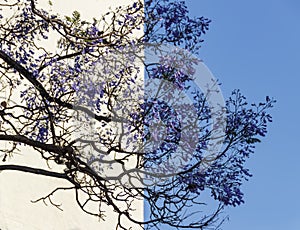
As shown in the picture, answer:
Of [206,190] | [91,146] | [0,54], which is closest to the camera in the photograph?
[0,54]

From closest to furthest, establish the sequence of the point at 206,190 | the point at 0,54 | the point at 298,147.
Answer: the point at 0,54
the point at 206,190
the point at 298,147

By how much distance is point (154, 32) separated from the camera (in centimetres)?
187

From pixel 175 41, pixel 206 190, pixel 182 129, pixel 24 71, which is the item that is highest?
pixel 175 41

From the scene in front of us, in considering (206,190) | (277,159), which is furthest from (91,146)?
(277,159)

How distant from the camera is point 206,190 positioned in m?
1.78

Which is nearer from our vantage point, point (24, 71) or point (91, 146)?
point (24, 71)

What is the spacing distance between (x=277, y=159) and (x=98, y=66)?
36.8 inches

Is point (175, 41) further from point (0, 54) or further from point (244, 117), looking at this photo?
point (0, 54)

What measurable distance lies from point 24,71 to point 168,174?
52 cm

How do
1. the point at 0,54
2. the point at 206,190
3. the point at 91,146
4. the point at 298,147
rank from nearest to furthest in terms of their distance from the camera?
the point at 0,54
the point at 206,190
the point at 91,146
the point at 298,147

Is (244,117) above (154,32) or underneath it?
underneath

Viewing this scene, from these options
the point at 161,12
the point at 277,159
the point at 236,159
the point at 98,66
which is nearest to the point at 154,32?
the point at 161,12

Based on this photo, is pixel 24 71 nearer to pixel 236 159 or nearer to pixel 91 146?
pixel 91 146

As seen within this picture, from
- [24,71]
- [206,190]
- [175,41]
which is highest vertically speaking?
[175,41]
